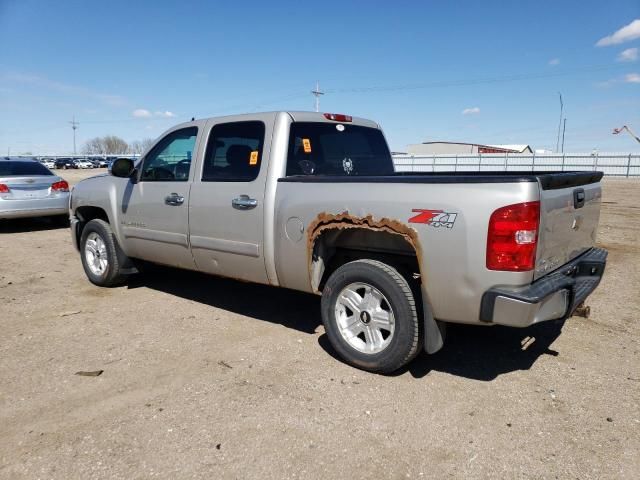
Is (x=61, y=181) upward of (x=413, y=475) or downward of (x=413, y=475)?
upward

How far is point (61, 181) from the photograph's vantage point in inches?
438

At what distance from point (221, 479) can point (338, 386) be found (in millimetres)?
1198

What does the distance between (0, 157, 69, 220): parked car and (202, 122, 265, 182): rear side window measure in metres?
7.38

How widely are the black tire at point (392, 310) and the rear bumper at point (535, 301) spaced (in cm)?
52

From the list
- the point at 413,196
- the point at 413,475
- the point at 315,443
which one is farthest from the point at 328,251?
the point at 413,475

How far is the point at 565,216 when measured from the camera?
347 cm

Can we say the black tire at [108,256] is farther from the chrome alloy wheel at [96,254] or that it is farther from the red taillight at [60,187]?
the red taillight at [60,187]

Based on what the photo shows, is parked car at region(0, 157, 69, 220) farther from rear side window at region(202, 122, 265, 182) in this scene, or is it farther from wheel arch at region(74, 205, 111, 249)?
rear side window at region(202, 122, 265, 182)

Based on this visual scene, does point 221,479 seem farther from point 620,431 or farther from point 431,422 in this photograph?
point 620,431

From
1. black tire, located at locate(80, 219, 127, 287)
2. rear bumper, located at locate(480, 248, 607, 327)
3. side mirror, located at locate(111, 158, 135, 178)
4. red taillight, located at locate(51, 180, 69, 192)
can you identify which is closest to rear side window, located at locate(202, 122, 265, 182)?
side mirror, located at locate(111, 158, 135, 178)

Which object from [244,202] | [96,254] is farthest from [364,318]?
[96,254]

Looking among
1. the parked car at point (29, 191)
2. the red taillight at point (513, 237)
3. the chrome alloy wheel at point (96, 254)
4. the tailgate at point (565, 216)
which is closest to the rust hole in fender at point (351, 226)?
the red taillight at point (513, 237)

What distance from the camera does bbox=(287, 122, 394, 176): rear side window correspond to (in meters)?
4.39

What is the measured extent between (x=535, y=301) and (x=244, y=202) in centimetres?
242
